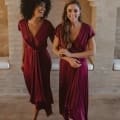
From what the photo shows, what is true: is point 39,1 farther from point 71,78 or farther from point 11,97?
point 11,97

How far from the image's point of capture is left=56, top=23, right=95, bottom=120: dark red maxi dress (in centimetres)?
248

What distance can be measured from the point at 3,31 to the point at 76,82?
1431 mm

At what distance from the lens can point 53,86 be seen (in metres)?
3.67

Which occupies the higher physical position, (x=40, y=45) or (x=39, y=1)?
(x=39, y=1)

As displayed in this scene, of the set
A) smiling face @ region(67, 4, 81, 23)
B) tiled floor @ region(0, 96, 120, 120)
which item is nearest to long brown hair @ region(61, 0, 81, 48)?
smiling face @ region(67, 4, 81, 23)

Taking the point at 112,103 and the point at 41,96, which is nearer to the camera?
the point at 41,96

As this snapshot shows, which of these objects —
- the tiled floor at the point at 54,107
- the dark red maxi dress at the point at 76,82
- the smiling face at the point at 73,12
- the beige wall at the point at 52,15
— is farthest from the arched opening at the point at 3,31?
the smiling face at the point at 73,12

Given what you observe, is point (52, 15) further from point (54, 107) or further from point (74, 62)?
point (74, 62)

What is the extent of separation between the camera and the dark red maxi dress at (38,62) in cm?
266

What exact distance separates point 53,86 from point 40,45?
A: 1074 millimetres

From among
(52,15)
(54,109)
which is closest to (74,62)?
(54,109)

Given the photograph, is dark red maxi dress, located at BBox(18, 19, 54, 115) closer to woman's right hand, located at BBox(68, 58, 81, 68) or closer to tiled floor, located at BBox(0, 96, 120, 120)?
woman's right hand, located at BBox(68, 58, 81, 68)

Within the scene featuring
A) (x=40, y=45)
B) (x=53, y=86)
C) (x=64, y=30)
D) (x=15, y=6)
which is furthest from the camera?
(x=53, y=86)

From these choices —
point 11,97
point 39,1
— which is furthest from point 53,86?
point 39,1
